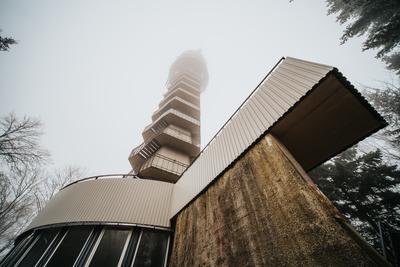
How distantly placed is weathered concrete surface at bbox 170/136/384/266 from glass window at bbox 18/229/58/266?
5.34m

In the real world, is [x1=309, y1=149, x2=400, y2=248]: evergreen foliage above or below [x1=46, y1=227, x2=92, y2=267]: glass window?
above

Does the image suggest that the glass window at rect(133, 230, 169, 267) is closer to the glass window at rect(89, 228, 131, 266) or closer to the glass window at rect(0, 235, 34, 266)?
the glass window at rect(89, 228, 131, 266)

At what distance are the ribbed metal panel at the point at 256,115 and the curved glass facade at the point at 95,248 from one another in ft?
4.97

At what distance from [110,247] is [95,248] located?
487 mm

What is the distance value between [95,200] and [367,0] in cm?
1641

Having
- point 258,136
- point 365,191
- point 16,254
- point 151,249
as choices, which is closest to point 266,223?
point 258,136

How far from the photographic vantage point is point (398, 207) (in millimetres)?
11023

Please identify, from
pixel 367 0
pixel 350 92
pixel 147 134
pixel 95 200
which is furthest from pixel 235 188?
pixel 147 134

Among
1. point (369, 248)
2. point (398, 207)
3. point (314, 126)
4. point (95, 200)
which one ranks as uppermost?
point (398, 207)

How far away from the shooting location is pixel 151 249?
274 inches

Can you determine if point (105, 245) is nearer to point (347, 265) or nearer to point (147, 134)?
point (347, 265)

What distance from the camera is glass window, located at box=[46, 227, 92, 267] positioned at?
20.7ft

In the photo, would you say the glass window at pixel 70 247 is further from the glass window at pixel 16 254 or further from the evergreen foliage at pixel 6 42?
the evergreen foliage at pixel 6 42

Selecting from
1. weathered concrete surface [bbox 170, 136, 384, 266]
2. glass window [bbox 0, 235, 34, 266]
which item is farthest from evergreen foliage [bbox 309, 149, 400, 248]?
glass window [bbox 0, 235, 34, 266]
